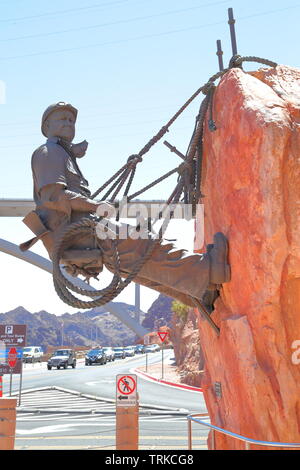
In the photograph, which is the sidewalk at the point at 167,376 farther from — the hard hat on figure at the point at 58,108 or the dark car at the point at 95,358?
the hard hat on figure at the point at 58,108

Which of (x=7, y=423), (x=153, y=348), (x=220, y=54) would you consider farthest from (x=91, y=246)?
(x=153, y=348)

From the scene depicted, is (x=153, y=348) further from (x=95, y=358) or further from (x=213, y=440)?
(x=213, y=440)

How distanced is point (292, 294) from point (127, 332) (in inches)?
7213

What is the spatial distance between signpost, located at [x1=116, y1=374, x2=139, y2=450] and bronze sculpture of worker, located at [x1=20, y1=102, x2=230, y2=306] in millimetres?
2803

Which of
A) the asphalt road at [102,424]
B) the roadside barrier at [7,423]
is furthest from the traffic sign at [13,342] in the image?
the roadside barrier at [7,423]

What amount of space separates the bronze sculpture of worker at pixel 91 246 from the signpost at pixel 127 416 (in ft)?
9.20

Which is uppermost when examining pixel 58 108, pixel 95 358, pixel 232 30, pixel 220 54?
pixel 95 358

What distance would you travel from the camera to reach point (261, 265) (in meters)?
4.30

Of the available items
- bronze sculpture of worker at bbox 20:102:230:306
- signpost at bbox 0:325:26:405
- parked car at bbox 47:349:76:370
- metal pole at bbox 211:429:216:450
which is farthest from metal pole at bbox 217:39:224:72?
parked car at bbox 47:349:76:370

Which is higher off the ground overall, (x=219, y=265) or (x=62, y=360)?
(x=62, y=360)

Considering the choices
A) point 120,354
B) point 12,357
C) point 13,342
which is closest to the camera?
point 13,342

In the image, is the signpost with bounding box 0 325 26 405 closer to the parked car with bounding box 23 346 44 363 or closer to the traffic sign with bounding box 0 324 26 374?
the traffic sign with bounding box 0 324 26 374

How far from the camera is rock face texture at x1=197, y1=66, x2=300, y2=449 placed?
13.7 ft

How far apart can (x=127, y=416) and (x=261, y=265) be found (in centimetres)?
353
